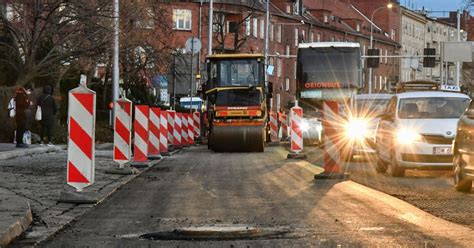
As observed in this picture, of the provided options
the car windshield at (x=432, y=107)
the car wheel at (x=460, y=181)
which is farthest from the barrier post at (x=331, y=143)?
the car wheel at (x=460, y=181)

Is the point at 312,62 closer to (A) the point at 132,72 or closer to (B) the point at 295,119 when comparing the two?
(A) the point at 132,72

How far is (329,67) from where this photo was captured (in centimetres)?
4191

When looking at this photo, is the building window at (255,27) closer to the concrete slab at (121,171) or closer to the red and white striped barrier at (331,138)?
the concrete slab at (121,171)

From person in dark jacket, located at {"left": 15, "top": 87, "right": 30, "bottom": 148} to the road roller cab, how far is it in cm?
800

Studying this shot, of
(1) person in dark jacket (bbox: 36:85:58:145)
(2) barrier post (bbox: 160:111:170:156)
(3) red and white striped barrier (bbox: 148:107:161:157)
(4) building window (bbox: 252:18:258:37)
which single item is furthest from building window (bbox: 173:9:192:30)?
(3) red and white striped barrier (bbox: 148:107:161:157)

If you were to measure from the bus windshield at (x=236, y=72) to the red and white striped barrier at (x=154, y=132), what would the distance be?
9197 mm

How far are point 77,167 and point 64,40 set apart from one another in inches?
726

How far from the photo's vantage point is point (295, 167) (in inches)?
870

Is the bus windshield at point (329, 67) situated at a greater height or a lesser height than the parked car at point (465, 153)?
greater

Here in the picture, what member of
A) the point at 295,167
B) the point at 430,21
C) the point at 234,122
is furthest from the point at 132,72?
the point at 430,21

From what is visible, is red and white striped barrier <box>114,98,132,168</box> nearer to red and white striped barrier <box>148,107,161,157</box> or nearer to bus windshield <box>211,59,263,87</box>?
red and white striped barrier <box>148,107,161,157</box>

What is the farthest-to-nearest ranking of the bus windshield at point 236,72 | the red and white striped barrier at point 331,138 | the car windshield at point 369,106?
1. the bus windshield at point 236,72
2. the car windshield at point 369,106
3. the red and white striped barrier at point 331,138

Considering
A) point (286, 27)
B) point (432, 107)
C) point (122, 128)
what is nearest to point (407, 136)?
point (432, 107)

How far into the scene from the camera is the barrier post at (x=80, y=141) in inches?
525
